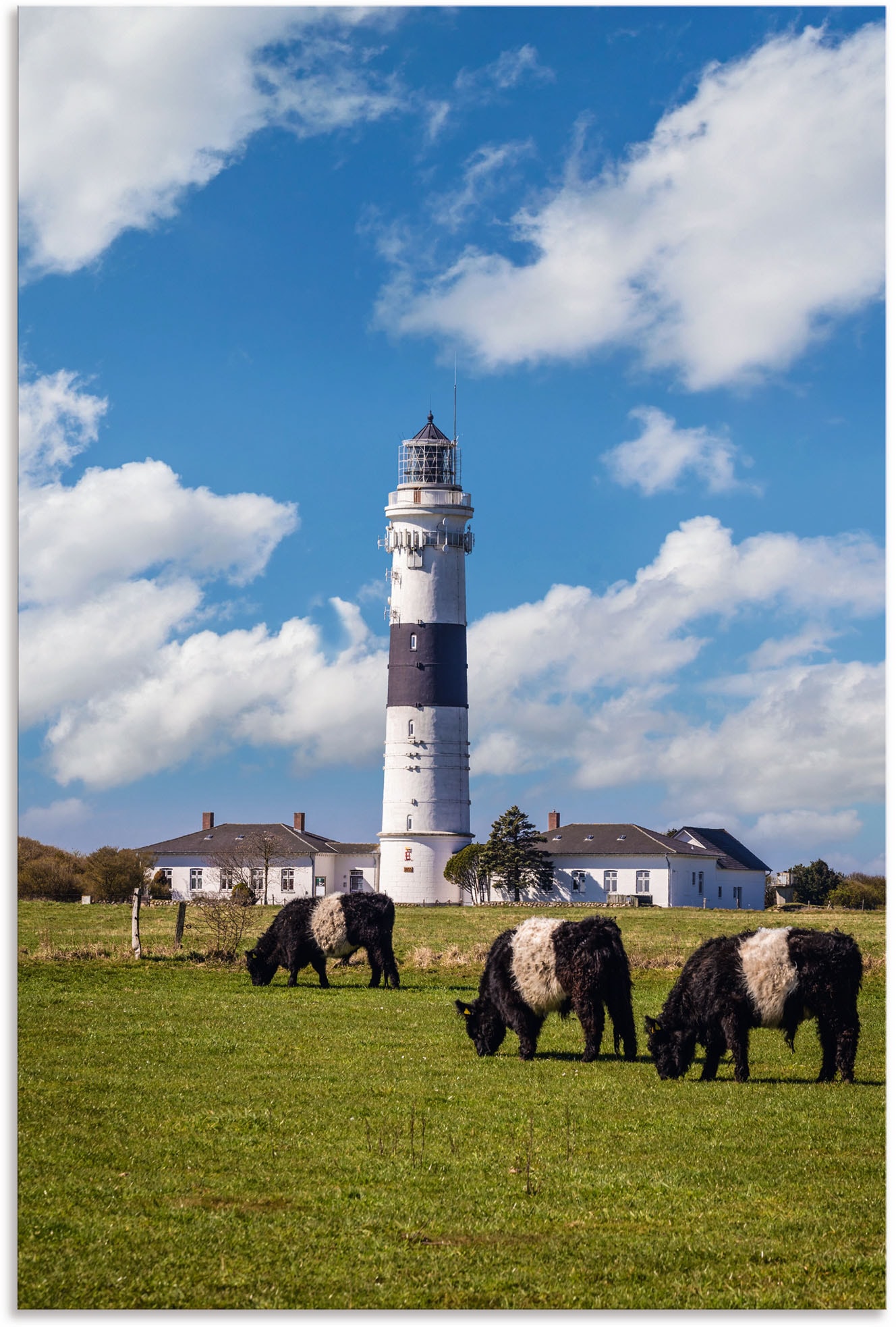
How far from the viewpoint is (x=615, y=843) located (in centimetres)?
8550

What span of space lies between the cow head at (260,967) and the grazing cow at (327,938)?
0.04ft

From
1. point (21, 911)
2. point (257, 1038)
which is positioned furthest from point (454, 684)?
point (257, 1038)

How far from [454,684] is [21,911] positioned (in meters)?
28.9

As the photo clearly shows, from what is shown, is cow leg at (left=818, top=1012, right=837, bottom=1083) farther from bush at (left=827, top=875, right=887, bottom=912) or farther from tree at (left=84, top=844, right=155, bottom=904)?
bush at (left=827, top=875, right=887, bottom=912)

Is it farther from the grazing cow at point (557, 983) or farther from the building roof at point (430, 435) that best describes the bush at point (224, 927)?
the building roof at point (430, 435)

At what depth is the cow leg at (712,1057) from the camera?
49.1 ft

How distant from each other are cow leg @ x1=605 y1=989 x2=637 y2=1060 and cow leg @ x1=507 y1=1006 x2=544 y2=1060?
0.91m

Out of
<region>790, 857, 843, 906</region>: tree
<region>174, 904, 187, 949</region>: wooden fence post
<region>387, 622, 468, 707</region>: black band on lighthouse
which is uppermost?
<region>387, 622, 468, 707</region>: black band on lighthouse

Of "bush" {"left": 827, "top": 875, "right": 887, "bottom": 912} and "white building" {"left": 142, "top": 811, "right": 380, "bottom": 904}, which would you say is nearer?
"bush" {"left": 827, "top": 875, "right": 887, "bottom": 912}

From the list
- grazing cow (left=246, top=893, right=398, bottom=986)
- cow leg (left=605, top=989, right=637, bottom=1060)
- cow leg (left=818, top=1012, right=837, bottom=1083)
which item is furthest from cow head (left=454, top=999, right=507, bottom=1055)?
grazing cow (left=246, top=893, right=398, bottom=986)

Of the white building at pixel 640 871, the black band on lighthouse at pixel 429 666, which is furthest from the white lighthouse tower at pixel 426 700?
the white building at pixel 640 871

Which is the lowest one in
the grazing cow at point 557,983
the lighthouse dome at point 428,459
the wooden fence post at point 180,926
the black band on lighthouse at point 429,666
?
the wooden fence post at point 180,926

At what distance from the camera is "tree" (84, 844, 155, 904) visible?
68.7 m

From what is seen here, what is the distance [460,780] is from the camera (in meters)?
74.7
